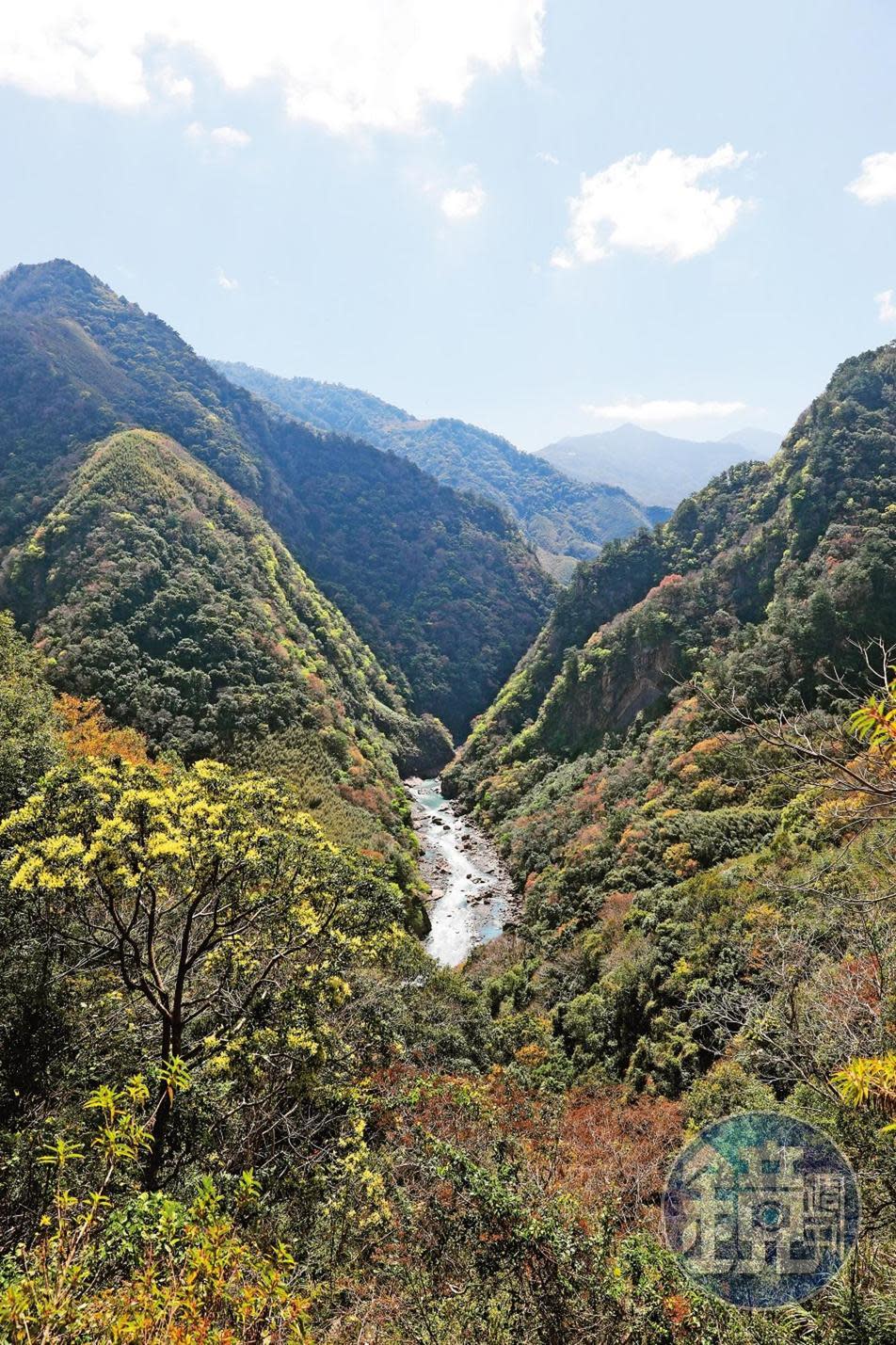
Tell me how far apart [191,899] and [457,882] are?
113 ft

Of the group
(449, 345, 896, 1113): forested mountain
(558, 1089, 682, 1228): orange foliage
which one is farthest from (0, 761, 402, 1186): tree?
(449, 345, 896, 1113): forested mountain

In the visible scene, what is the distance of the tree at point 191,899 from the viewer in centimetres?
909

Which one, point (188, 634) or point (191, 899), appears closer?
point (191, 899)

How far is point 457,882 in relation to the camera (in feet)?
142

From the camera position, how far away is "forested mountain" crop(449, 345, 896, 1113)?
41.6 ft

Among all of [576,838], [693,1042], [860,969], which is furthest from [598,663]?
[860,969]

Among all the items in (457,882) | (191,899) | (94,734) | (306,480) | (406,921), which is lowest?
(457,882)

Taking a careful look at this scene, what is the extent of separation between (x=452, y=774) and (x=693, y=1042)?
1752 inches

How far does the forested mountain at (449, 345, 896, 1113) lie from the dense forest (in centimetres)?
22

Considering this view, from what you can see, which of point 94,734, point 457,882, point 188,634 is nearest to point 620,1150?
point 94,734

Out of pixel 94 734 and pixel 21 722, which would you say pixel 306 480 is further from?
pixel 21 722

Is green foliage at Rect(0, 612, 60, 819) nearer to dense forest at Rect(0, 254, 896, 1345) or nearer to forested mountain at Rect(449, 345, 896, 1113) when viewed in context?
dense forest at Rect(0, 254, 896, 1345)

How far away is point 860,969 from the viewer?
13.6m

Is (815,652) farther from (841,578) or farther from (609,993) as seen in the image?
(609,993)
